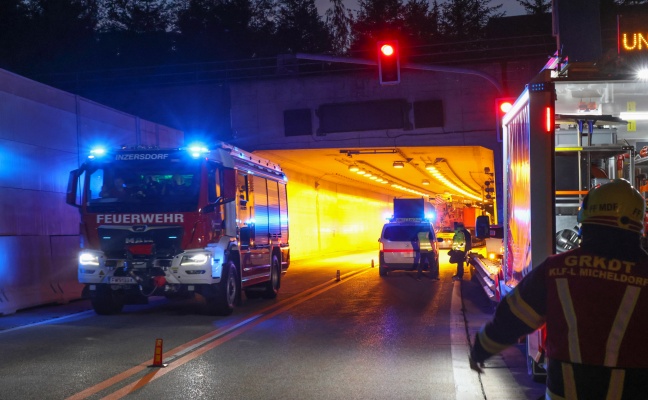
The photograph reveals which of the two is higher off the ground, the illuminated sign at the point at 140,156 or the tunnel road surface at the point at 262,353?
the illuminated sign at the point at 140,156

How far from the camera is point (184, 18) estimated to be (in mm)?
51844

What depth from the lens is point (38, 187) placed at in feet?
55.3

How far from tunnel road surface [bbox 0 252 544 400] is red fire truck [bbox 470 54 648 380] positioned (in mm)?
1258

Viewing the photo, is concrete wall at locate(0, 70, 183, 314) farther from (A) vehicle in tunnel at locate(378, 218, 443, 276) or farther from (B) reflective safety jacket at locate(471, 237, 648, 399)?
(B) reflective safety jacket at locate(471, 237, 648, 399)

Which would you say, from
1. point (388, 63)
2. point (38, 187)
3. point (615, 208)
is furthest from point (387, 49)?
point (615, 208)

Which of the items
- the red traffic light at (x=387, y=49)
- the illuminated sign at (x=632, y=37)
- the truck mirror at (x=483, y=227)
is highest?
the red traffic light at (x=387, y=49)

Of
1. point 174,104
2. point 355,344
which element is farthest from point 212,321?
point 174,104

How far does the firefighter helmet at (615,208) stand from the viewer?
3.18 meters

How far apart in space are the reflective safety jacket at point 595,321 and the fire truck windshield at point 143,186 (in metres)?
11.2

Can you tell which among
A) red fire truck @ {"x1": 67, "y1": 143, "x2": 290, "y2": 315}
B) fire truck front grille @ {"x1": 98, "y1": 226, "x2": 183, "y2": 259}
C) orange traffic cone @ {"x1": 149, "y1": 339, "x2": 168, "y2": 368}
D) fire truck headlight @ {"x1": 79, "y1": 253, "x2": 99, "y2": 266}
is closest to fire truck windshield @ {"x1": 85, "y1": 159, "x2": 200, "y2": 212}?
red fire truck @ {"x1": 67, "y1": 143, "x2": 290, "y2": 315}

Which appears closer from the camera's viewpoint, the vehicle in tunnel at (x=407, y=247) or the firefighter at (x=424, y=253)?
the firefighter at (x=424, y=253)

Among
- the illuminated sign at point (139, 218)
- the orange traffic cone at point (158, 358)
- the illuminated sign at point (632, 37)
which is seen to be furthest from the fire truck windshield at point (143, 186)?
the illuminated sign at point (632, 37)

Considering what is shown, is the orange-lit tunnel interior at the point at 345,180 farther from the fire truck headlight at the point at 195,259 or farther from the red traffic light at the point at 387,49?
the fire truck headlight at the point at 195,259

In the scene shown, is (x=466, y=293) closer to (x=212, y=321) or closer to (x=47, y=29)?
(x=212, y=321)
